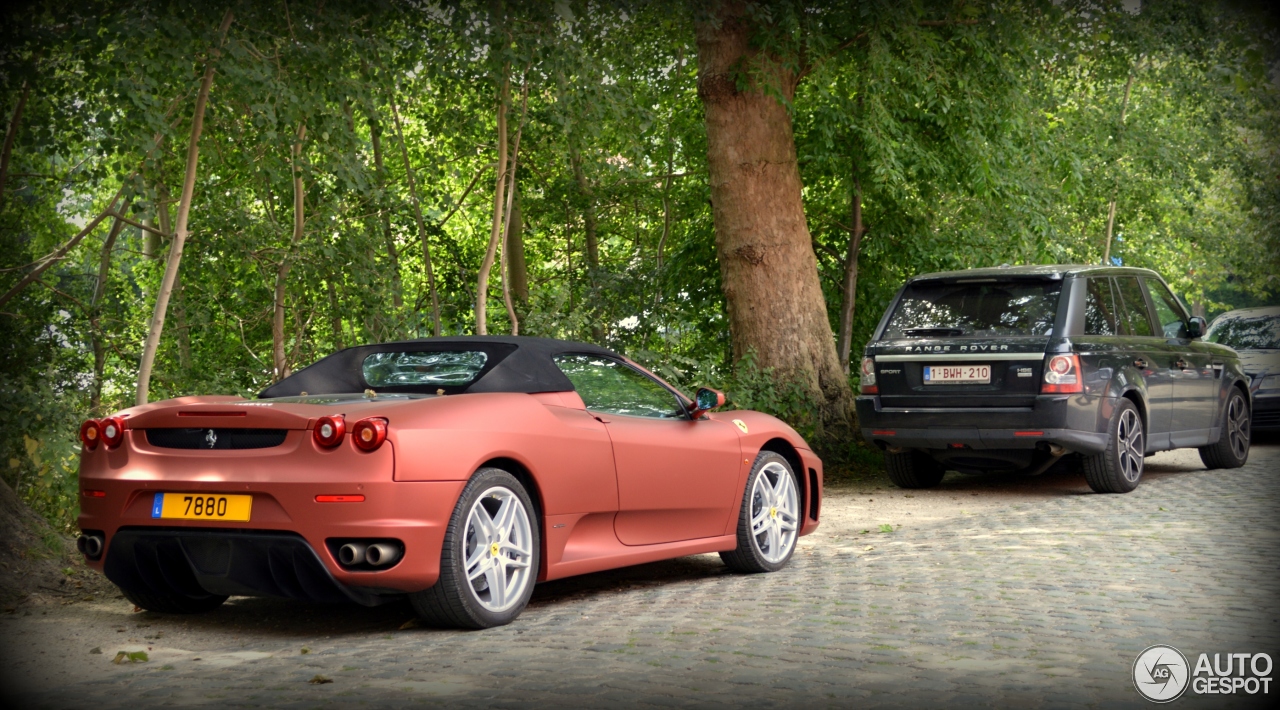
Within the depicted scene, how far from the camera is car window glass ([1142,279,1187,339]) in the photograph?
1323 cm

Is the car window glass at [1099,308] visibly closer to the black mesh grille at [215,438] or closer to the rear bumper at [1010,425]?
the rear bumper at [1010,425]

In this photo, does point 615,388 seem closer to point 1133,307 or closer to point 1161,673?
point 1161,673

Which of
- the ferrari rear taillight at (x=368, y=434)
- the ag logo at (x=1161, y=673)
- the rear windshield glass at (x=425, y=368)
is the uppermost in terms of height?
the rear windshield glass at (x=425, y=368)

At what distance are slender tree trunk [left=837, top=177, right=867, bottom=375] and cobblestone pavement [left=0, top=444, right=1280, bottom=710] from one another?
9149mm


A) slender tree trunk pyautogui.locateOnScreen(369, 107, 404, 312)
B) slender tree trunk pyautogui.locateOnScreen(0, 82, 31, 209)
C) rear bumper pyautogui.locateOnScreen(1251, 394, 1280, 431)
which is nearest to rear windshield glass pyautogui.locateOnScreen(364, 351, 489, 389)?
slender tree trunk pyautogui.locateOnScreen(0, 82, 31, 209)

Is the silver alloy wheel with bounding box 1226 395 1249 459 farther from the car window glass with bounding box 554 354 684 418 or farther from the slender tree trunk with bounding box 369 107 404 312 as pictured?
the slender tree trunk with bounding box 369 107 404 312

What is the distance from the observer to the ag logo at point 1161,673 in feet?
16.2

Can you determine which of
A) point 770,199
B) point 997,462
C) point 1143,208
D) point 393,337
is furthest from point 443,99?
point 1143,208

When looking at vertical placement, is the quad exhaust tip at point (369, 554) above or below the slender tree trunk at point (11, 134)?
below

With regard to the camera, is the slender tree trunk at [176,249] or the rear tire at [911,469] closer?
the slender tree trunk at [176,249]

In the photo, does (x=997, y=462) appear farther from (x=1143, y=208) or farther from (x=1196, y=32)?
(x=1143, y=208)

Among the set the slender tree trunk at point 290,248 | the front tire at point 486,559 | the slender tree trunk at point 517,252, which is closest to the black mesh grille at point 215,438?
the front tire at point 486,559

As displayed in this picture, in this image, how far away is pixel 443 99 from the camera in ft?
47.6

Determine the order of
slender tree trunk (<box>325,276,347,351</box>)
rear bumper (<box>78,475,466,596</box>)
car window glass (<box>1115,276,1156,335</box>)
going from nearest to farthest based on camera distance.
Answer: rear bumper (<box>78,475,466,596</box>) → car window glass (<box>1115,276,1156,335</box>) → slender tree trunk (<box>325,276,347,351</box>)
